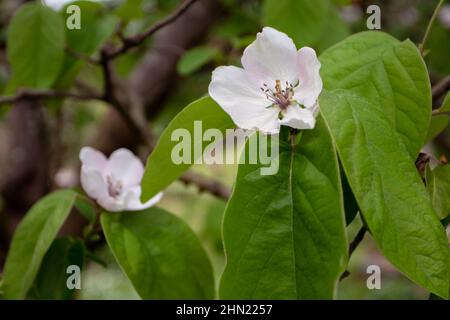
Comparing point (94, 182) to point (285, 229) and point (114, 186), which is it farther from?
point (285, 229)

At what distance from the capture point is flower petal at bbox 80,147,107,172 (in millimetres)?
742

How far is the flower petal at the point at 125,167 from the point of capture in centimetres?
80

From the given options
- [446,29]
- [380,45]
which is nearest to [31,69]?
[380,45]

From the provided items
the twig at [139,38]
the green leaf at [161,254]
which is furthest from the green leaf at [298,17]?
the green leaf at [161,254]

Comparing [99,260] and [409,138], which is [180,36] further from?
[409,138]

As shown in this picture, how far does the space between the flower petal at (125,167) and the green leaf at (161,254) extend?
0.08 metres

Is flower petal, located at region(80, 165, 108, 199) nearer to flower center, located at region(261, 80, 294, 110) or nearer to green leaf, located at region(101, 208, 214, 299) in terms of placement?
green leaf, located at region(101, 208, 214, 299)

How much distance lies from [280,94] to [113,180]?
0.99 feet

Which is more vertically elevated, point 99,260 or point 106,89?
point 106,89

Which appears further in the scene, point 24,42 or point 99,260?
point 24,42

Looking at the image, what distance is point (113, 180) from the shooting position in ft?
2.57

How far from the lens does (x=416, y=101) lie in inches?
20.2


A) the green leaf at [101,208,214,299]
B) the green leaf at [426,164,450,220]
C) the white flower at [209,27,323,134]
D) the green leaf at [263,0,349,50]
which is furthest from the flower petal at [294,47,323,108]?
the green leaf at [263,0,349,50]
